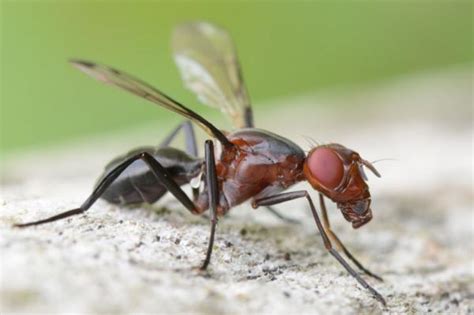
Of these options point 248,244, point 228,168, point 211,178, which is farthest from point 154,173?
point 248,244

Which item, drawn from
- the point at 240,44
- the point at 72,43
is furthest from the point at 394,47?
the point at 72,43

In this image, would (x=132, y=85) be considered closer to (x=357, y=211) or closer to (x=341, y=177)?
(x=341, y=177)

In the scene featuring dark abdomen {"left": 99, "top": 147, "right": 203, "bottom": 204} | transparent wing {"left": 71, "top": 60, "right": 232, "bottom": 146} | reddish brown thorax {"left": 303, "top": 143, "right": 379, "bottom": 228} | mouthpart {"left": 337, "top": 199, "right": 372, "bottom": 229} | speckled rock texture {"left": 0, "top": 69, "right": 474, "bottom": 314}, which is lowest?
speckled rock texture {"left": 0, "top": 69, "right": 474, "bottom": 314}

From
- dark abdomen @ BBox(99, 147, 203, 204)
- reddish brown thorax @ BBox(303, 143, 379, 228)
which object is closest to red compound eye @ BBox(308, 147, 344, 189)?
reddish brown thorax @ BBox(303, 143, 379, 228)

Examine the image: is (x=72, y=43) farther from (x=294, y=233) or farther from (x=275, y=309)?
(x=275, y=309)

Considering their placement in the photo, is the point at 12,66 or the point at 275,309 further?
the point at 12,66

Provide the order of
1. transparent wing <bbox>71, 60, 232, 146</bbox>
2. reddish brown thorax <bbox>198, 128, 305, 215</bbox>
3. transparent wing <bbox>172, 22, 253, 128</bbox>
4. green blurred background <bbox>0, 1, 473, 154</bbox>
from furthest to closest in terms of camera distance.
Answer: green blurred background <bbox>0, 1, 473, 154</bbox>
transparent wing <bbox>172, 22, 253, 128</bbox>
reddish brown thorax <bbox>198, 128, 305, 215</bbox>
transparent wing <bbox>71, 60, 232, 146</bbox>

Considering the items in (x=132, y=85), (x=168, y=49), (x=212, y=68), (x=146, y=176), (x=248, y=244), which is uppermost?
Answer: (x=168, y=49)

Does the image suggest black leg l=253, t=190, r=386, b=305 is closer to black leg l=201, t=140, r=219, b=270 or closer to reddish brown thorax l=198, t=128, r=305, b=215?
reddish brown thorax l=198, t=128, r=305, b=215
